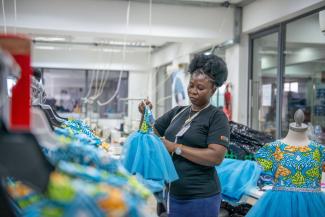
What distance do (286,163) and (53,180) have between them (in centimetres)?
194

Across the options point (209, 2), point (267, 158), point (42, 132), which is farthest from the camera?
point (209, 2)

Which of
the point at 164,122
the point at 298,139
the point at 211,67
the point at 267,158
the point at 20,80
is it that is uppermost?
the point at 211,67

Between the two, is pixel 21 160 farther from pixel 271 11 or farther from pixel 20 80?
pixel 271 11

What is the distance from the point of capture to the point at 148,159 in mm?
1869

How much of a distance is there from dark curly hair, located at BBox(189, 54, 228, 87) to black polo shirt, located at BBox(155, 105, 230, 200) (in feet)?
0.54

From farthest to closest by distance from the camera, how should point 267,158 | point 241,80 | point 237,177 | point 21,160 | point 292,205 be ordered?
1. point 241,80
2. point 237,177
3. point 267,158
4. point 292,205
5. point 21,160

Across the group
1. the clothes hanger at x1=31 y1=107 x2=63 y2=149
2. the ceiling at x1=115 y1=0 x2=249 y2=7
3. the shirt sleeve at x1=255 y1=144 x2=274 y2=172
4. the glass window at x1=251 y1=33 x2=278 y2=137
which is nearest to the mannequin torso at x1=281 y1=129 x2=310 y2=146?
the shirt sleeve at x1=255 y1=144 x2=274 y2=172

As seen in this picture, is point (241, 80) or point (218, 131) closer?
point (218, 131)

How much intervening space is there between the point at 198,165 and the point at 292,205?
0.78m

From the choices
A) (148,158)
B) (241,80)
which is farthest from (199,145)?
(241,80)

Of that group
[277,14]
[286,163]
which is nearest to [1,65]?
[286,163]

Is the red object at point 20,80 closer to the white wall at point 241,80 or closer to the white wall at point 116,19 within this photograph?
the white wall at point 116,19

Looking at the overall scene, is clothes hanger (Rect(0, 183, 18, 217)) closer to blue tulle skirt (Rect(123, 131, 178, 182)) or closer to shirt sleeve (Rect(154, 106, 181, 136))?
blue tulle skirt (Rect(123, 131, 178, 182))

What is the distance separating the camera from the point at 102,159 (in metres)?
0.91
